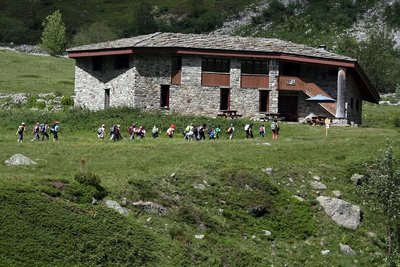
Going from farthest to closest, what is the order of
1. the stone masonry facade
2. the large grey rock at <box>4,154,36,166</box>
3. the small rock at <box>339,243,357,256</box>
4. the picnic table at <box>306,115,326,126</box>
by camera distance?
1. the stone masonry facade
2. the picnic table at <box>306,115,326,126</box>
3. the large grey rock at <box>4,154,36,166</box>
4. the small rock at <box>339,243,357,256</box>

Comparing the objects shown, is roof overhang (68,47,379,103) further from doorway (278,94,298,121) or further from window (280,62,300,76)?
doorway (278,94,298,121)

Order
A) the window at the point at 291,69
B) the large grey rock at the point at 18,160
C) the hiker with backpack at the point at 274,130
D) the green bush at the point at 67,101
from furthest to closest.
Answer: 1. the green bush at the point at 67,101
2. the window at the point at 291,69
3. the hiker with backpack at the point at 274,130
4. the large grey rock at the point at 18,160

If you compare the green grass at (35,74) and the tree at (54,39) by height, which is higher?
the tree at (54,39)

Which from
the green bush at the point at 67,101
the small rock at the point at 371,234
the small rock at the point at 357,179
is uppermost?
the green bush at the point at 67,101

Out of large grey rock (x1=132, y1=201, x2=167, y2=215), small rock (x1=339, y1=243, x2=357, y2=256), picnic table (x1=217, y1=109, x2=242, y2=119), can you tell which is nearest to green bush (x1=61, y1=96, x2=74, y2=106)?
picnic table (x1=217, y1=109, x2=242, y2=119)

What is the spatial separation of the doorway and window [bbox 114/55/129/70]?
12.5 m

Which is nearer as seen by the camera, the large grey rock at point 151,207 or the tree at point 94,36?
the large grey rock at point 151,207

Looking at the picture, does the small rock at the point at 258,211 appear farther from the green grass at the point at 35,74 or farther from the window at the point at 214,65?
the green grass at the point at 35,74

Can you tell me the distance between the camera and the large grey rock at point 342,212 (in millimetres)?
43594

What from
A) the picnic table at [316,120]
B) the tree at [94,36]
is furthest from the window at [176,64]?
the tree at [94,36]

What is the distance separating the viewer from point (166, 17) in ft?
586

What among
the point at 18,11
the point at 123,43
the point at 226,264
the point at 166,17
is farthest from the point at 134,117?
the point at 18,11

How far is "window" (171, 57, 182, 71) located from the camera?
69.8 m

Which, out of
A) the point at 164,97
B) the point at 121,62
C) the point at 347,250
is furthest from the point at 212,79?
the point at 347,250
